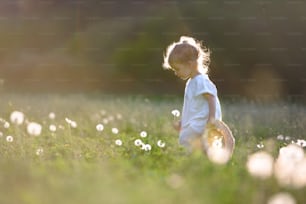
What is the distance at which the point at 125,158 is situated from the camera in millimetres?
6629

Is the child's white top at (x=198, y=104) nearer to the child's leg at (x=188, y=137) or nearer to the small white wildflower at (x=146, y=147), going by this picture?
the child's leg at (x=188, y=137)

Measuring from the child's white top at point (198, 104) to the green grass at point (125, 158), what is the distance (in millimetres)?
347

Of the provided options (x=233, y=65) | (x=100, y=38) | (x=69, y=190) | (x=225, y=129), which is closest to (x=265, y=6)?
(x=233, y=65)

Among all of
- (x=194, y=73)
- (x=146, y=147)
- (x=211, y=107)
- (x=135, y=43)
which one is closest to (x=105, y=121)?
(x=146, y=147)

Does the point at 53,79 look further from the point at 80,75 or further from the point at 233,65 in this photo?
the point at 233,65

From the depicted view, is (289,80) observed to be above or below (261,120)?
above

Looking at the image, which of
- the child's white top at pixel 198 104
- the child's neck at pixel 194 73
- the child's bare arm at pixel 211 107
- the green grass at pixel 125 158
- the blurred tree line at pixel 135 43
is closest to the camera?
the green grass at pixel 125 158

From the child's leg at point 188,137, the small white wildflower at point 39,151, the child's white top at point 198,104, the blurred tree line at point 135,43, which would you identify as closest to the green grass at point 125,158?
the small white wildflower at point 39,151

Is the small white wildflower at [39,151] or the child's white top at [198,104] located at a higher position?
the child's white top at [198,104]

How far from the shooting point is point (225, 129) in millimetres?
6344

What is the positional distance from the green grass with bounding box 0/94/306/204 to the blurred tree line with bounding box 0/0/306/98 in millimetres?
1180

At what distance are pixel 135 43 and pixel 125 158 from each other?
851cm

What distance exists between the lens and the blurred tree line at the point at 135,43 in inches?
559

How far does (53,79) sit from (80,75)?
0.46 metres
